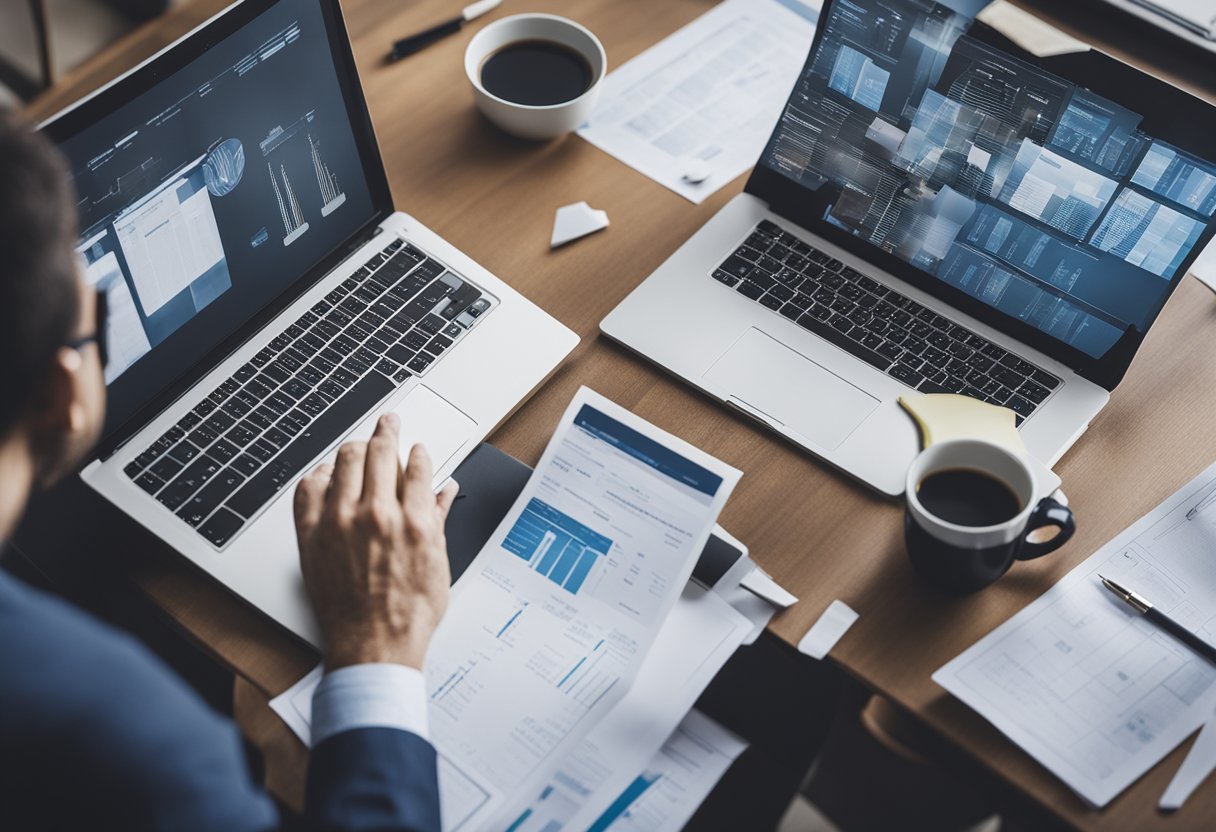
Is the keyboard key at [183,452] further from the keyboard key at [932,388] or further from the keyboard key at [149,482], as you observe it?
the keyboard key at [932,388]

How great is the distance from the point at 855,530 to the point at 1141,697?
0.28 m

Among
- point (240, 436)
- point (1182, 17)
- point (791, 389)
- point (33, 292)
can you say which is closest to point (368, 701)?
point (240, 436)

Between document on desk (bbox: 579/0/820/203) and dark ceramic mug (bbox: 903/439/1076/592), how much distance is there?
0.48 metres

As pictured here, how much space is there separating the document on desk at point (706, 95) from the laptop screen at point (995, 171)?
0.18 meters

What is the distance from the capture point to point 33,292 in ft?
2.15

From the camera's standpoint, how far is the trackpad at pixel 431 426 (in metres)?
1.06

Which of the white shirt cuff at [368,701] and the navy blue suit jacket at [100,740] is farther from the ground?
the navy blue suit jacket at [100,740]

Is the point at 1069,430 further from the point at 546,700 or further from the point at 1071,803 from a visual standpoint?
the point at 546,700

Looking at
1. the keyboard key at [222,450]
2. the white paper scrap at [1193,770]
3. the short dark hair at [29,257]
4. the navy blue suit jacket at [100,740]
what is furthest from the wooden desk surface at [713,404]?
the short dark hair at [29,257]

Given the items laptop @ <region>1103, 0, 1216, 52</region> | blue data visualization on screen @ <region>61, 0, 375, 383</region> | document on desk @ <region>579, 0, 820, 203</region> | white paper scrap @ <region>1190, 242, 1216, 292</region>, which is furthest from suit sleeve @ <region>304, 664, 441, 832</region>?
laptop @ <region>1103, 0, 1216, 52</region>

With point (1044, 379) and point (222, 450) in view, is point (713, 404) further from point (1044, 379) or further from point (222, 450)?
point (222, 450)

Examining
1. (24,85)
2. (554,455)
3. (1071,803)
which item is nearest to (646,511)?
(554,455)

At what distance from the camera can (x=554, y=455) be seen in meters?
1.05

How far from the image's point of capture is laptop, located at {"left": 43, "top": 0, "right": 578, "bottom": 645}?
938 mm
